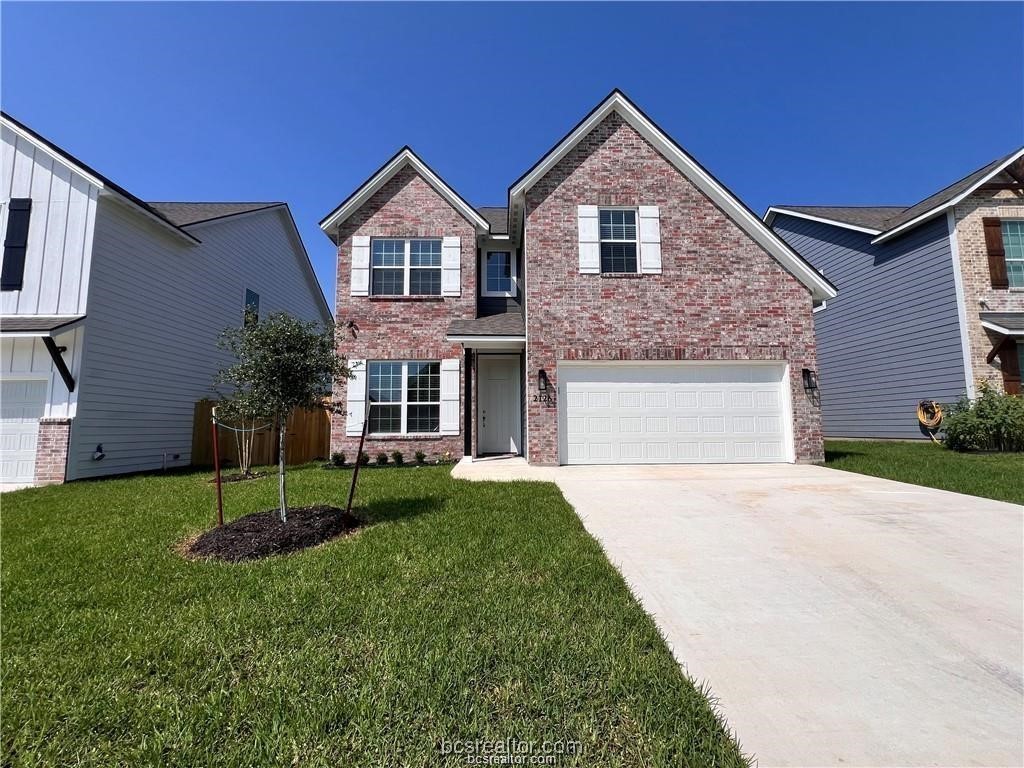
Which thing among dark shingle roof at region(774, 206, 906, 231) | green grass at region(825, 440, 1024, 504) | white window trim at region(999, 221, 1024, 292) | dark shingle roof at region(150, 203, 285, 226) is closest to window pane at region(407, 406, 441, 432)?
dark shingle roof at region(150, 203, 285, 226)

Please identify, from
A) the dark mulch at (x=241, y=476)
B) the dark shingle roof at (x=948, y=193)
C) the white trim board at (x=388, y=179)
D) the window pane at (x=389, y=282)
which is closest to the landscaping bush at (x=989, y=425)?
the dark shingle roof at (x=948, y=193)

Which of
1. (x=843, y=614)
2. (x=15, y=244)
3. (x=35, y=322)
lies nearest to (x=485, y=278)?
(x=35, y=322)

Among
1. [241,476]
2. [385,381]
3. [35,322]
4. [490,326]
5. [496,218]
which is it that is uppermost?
[496,218]

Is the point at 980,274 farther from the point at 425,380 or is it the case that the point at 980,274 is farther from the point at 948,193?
the point at 425,380

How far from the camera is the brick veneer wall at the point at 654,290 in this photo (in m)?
9.73

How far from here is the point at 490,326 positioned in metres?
10.6

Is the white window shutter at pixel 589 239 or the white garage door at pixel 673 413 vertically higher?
the white window shutter at pixel 589 239

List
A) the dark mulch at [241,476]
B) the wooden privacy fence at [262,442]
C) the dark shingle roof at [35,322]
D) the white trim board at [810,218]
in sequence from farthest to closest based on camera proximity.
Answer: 1. the white trim board at [810,218]
2. the wooden privacy fence at [262,442]
3. the dark mulch at [241,476]
4. the dark shingle roof at [35,322]

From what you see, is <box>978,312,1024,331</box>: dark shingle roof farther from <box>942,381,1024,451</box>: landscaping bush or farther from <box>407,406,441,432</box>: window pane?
<box>407,406,441,432</box>: window pane

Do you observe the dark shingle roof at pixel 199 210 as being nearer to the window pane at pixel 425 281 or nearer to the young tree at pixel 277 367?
the window pane at pixel 425 281

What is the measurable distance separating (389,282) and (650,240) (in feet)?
21.8

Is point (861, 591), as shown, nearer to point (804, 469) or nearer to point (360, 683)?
point (360, 683)

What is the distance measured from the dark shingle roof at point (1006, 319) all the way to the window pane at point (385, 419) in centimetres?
1552

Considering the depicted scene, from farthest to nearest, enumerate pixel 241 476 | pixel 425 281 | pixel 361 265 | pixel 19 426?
1. pixel 425 281
2. pixel 361 265
3. pixel 241 476
4. pixel 19 426
